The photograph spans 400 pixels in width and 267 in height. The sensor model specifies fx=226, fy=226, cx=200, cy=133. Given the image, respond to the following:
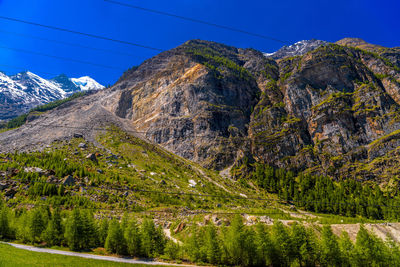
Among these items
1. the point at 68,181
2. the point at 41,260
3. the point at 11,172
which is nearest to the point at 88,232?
the point at 41,260

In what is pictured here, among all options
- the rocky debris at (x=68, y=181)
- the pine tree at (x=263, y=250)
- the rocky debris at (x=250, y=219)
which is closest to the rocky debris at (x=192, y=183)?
the rocky debris at (x=250, y=219)

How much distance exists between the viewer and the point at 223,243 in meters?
39.9

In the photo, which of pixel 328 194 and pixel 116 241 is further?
pixel 328 194

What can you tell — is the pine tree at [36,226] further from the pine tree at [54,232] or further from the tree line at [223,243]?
the pine tree at [54,232]

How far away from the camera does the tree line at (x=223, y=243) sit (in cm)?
3584

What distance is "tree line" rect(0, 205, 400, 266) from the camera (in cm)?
3584

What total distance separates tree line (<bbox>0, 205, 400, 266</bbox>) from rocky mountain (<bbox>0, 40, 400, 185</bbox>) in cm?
7271

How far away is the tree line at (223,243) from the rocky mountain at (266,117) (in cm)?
7271

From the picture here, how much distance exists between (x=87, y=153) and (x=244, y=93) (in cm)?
11847

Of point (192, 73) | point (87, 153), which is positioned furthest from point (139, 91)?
point (87, 153)

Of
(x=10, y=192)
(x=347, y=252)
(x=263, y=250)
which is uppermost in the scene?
(x=10, y=192)

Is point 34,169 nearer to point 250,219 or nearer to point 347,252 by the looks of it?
point 250,219

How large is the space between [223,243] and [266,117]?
116 metres

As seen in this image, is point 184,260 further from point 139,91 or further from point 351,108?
point 139,91
